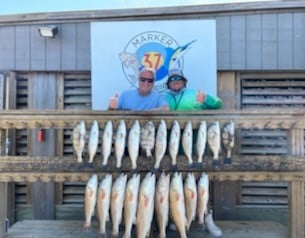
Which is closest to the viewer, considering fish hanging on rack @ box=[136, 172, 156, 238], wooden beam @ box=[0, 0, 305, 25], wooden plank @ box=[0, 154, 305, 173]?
fish hanging on rack @ box=[136, 172, 156, 238]

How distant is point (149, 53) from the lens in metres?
4.25

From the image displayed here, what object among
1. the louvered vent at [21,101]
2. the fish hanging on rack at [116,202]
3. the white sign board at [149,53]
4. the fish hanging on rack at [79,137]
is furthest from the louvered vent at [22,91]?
the fish hanging on rack at [116,202]

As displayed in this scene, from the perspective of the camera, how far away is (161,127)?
2979 millimetres

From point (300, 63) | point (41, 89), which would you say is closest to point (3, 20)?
point (41, 89)

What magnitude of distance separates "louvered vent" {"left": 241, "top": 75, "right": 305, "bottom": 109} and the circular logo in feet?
2.56

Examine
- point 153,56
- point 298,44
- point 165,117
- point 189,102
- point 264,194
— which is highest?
point 298,44

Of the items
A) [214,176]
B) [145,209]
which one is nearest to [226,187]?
[214,176]

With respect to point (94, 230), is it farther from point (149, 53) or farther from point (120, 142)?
point (149, 53)

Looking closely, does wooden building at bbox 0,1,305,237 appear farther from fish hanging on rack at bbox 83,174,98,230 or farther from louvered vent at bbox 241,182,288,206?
fish hanging on rack at bbox 83,174,98,230

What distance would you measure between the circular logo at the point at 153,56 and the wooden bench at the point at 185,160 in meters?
1.20

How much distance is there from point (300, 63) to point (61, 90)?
259cm

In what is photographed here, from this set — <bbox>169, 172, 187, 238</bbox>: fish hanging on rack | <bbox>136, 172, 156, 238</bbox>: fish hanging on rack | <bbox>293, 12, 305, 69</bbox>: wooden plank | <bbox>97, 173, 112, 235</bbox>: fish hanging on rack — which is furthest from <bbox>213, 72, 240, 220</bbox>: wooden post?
<bbox>97, 173, 112, 235</bbox>: fish hanging on rack

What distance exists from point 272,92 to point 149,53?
1.39 m

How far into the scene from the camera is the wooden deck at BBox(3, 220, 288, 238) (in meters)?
3.27
